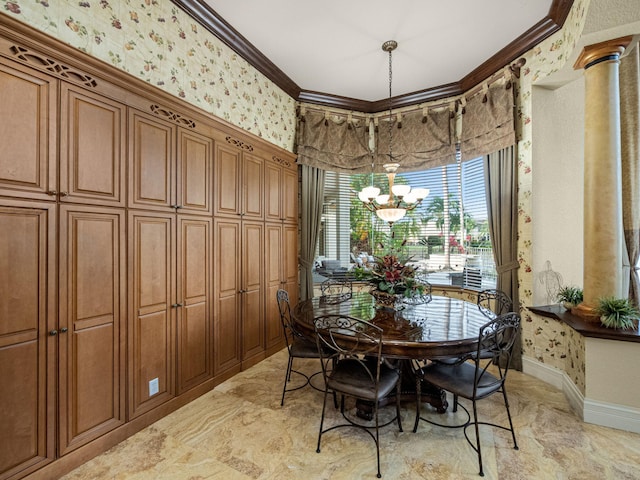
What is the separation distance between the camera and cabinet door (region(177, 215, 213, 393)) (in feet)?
8.47

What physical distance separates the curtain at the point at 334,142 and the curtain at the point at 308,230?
0.72ft

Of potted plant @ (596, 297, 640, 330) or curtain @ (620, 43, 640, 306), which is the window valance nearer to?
curtain @ (620, 43, 640, 306)

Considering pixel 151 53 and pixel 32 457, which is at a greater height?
→ pixel 151 53

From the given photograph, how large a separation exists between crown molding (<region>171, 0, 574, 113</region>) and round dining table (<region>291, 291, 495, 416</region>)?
270 centimetres

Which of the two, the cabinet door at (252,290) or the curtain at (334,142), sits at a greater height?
the curtain at (334,142)

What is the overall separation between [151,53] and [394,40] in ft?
7.43

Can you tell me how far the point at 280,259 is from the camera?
3.92 metres

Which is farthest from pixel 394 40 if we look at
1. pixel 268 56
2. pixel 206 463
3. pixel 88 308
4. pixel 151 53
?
pixel 206 463

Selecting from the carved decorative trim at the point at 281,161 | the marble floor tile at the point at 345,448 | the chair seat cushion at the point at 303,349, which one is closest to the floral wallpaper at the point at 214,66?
the carved decorative trim at the point at 281,161

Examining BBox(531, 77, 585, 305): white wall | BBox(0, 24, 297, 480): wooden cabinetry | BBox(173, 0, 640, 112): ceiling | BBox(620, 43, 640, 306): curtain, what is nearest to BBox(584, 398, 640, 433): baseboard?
BBox(620, 43, 640, 306): curtain

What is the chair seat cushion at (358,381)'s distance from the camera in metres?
1.97

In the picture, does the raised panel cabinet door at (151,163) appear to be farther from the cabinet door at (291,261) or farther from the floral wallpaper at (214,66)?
the cabinet door at (291,261)

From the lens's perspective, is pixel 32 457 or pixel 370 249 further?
pixel 370 249

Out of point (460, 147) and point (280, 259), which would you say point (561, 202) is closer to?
point (460, 147)
